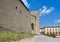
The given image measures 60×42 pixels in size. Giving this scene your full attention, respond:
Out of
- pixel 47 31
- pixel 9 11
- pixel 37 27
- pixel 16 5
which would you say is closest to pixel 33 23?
pixel 37 27

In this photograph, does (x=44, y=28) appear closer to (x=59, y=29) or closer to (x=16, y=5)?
(x=59, y=29)

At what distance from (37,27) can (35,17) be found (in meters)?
2.81

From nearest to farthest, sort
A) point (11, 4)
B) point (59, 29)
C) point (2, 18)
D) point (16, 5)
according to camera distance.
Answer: point (2, 18)
point (11, 4)
point (16, 5)
point (59, 29)

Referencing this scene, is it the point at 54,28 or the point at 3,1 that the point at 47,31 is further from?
the point at 3,1

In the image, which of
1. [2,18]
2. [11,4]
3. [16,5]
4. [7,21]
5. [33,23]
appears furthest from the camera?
[33,23]

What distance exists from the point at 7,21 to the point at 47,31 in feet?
172

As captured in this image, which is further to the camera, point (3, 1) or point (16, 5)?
point (16, 5)

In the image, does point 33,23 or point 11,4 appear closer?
point 11,4

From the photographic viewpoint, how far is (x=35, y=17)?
40.5m

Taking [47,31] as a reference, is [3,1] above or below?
above

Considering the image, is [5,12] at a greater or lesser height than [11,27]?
greater

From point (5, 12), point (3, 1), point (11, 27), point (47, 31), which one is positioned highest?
point (3, 1)

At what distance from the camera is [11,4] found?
18.3 metres

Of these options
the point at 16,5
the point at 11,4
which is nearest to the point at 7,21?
the point at 11,4
